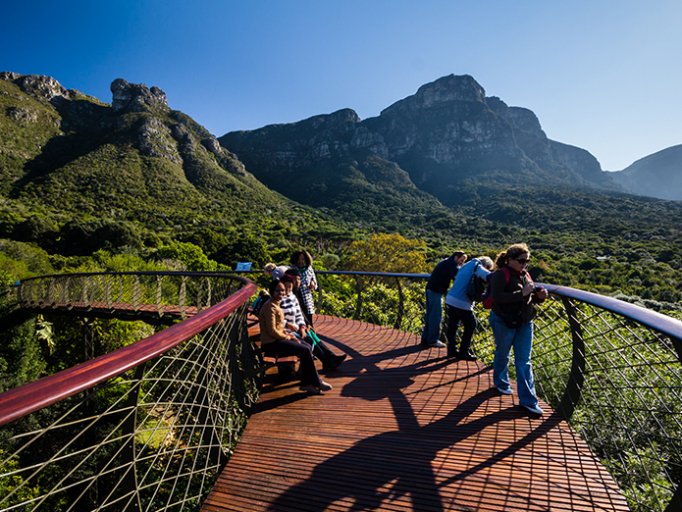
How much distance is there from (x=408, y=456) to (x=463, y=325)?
2.06 m

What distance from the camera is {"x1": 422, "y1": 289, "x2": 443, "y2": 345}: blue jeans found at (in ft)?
14.5

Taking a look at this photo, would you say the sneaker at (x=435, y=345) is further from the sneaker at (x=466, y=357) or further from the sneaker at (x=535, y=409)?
the sneaker at (x=535, y=409)

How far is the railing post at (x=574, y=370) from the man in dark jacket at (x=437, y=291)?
4.91ft

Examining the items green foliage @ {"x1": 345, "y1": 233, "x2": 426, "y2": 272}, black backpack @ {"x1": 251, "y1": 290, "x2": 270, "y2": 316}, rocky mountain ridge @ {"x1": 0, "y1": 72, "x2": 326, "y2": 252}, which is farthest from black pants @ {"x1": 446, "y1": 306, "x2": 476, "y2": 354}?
rocky mountain ridge @ {"x1": 0, "y1": 72, "x2": 326, "y2": 252}

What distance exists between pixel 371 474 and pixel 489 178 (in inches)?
3989

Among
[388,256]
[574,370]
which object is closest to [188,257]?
[388,256]

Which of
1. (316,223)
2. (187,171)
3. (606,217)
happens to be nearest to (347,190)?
(316,223)

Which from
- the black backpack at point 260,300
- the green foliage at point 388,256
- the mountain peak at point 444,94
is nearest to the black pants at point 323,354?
the black backpack at point 260,300

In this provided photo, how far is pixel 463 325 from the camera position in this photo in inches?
157

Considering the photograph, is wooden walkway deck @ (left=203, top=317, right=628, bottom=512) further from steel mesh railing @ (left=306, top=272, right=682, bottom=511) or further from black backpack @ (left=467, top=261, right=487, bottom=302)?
black backpack @ (left=467, top=261, right=487, bottom=302)

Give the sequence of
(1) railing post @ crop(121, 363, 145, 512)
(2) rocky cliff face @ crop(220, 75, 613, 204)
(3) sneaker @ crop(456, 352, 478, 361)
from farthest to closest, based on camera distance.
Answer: (2) rocky cliff face @ crop(220, 75, 613, 204) < (3) sneaker @ crop(456, 352, 478, 361) < (1) railing post @ crop(121, 363, 145, 512)

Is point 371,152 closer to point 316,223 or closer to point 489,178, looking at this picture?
point 489,178

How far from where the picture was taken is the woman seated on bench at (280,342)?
3170mm

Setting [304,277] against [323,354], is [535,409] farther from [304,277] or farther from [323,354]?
[304,277]
